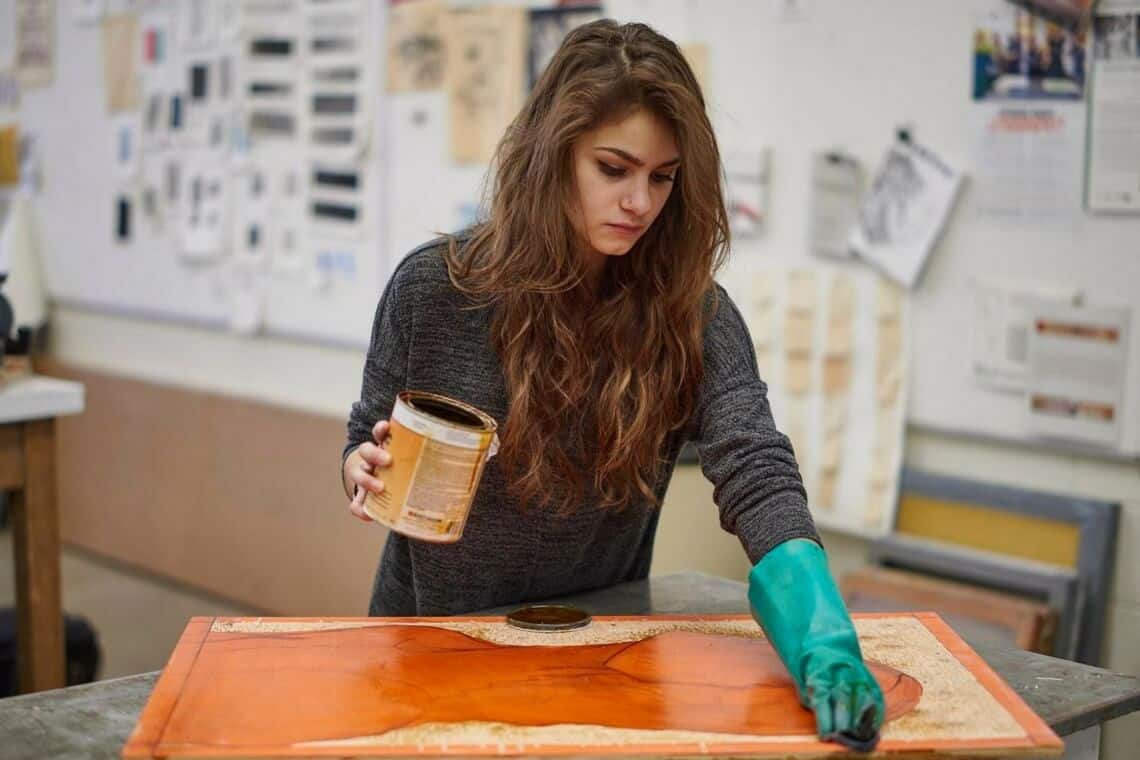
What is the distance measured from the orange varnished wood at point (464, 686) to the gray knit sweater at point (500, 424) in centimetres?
17

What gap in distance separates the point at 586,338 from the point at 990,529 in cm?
113

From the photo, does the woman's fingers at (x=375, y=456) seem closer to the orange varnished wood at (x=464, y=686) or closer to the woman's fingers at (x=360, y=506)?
the woman's fingers at (x=360, y=506)

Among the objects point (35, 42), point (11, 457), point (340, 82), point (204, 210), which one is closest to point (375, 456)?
point (11, 457)

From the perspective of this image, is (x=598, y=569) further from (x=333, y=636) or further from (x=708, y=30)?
(x=708, y=30)

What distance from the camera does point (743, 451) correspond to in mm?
1452

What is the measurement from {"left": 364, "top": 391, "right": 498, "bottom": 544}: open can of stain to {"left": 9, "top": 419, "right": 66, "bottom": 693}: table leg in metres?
1.39

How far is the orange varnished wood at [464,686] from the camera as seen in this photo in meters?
1.20

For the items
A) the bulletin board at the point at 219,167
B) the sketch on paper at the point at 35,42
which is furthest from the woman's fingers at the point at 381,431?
the sketch on paper at the point at 35,42

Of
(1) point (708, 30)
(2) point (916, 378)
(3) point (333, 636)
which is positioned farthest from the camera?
(1) point (708, 30)

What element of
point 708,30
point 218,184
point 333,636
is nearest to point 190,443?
point 218,184

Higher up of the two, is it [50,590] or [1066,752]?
[1066,752]

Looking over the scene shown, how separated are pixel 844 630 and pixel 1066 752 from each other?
0.30 meters

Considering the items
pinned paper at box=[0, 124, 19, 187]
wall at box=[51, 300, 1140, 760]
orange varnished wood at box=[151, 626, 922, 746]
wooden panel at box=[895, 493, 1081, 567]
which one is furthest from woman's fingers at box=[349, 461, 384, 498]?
pinned paper at box=[0, 124, 19, 187]

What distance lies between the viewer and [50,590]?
8.11 feet
